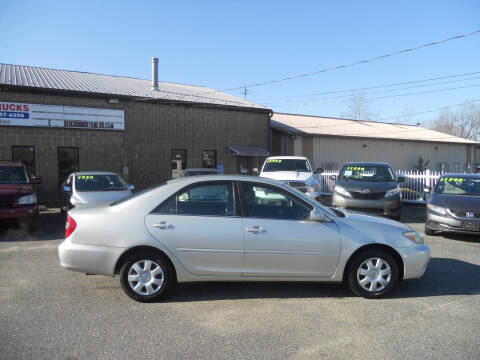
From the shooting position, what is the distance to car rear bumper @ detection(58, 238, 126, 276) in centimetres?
451

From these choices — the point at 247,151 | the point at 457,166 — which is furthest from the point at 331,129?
the point at 457,166

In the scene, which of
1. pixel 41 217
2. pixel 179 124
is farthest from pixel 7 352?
pixel 179 124

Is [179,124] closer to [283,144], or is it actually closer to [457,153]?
[283,144]

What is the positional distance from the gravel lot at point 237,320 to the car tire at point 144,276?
14cm

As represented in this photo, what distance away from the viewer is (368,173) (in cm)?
1166

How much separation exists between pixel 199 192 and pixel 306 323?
77.3 inches

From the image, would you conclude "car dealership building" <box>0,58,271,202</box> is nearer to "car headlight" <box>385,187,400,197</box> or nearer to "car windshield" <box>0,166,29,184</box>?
"car windshield" <box>0,166,29,184</box>

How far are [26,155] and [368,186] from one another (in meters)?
13.6

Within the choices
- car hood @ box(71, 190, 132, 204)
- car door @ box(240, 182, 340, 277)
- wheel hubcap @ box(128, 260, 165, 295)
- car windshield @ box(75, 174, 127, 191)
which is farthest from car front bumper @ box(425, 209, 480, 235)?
car windshield @ box(75, 174, 127, 191)

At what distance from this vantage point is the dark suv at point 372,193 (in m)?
10.3

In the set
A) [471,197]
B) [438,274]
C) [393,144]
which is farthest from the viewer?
[393,144]

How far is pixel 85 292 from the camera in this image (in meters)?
4.92

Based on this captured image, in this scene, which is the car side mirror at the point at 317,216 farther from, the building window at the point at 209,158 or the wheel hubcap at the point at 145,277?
the building window at the point at 209,158

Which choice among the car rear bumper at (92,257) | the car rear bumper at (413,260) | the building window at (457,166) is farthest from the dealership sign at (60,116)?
the building window at (457,166)
